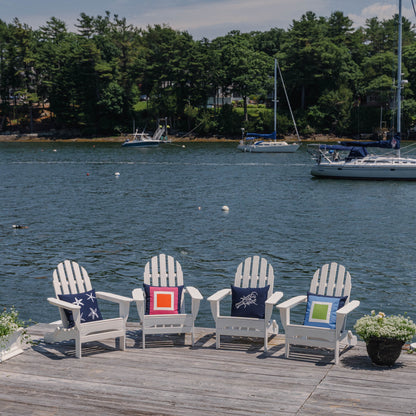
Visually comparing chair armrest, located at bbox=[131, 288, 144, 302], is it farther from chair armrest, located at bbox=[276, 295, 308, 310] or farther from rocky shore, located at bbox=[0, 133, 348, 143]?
rocky shore, located at bbox=[0, 133, 348, 143]

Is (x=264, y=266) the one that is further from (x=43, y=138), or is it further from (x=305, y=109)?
(x=43, y=138)

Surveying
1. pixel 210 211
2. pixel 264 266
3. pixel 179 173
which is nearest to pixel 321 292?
pixel 264 266

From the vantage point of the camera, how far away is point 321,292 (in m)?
9.40

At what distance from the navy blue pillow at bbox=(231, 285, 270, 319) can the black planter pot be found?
179 centimetres

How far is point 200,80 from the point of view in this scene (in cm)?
10681

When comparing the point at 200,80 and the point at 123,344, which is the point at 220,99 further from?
the point at 123,344

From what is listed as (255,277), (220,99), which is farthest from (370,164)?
A: (220,99)

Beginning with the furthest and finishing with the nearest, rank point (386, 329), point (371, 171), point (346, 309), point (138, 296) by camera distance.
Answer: point (371, 171)
point (138, 296)
point (346, 309)
point (386, 329)

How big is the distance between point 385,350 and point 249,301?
2.19 meters

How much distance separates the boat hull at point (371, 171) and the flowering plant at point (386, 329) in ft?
129

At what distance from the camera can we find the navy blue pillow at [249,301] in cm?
930

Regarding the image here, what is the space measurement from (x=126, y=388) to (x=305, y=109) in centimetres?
10181

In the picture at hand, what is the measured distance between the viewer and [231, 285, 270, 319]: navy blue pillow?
30.5ft

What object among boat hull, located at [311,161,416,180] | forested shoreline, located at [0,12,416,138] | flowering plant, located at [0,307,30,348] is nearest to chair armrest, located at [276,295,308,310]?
flowering plant, located at [0,307,30,348]
